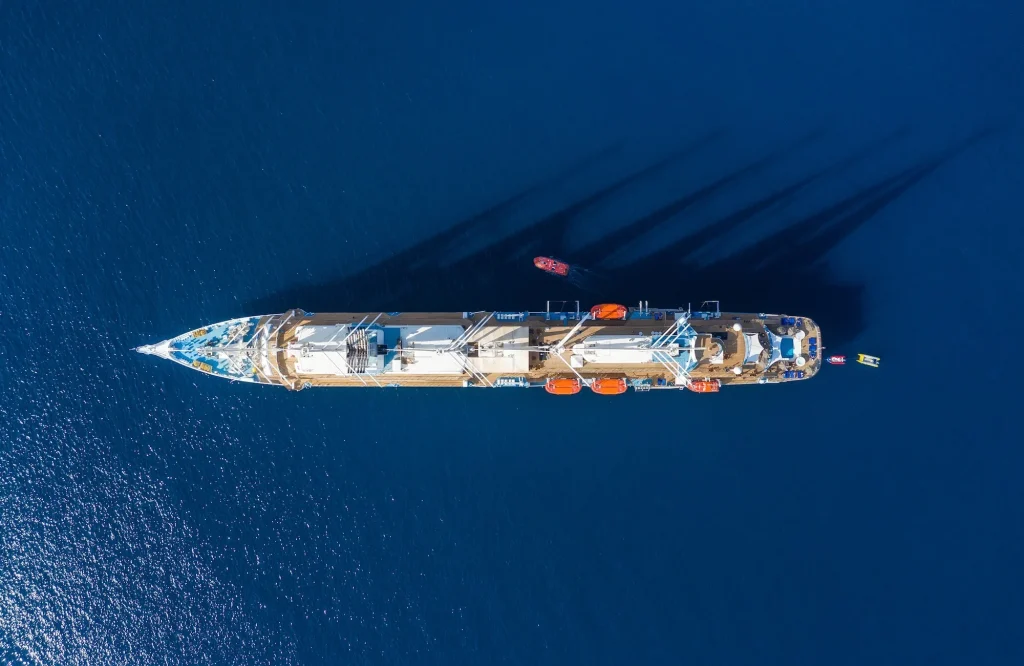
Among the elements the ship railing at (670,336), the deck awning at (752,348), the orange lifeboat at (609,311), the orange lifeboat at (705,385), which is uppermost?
the orange lifeboat at (609,311)

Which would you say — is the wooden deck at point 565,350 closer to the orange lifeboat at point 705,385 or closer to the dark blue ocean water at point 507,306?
the orange lifeboat at point 705,385

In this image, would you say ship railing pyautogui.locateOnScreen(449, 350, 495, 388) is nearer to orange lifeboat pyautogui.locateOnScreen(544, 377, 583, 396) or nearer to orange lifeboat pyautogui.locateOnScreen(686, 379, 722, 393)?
orange lifeboat pyautogui.locateOnScreen(544, 377, 583, 396)

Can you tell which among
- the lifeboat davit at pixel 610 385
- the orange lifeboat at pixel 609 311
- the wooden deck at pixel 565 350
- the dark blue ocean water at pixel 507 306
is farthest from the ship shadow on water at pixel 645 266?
the lifeboat davit at pixel 610 385

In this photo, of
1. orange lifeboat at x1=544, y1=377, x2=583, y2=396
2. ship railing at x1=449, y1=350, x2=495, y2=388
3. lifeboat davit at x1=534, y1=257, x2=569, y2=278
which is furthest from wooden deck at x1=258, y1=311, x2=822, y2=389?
lifeboat davit at x1=534, y1=257, x2=569, y2=278

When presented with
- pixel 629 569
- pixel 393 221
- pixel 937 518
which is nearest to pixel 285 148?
pixel 393 221

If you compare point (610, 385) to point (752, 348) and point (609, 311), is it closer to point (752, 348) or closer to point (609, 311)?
point (609, 311)

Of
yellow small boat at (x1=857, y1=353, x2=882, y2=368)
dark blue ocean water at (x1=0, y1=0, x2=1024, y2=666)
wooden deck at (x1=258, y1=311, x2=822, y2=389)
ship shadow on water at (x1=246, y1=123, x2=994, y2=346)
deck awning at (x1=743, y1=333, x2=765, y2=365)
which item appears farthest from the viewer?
ship shadow on water at (x1=246, y1=123, x2=994, y2=346)
